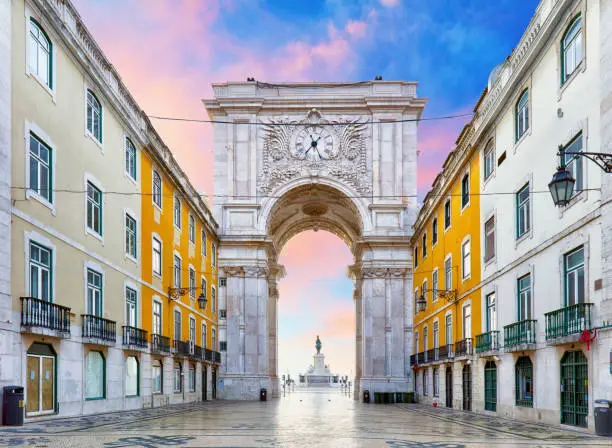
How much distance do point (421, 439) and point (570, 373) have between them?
4.89 metres

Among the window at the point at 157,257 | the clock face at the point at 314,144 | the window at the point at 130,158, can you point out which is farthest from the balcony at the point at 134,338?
the clock face at the point at 314,144

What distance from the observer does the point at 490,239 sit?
25.7 metres

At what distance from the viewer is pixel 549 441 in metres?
14.4

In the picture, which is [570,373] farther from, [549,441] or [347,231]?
[347,231]

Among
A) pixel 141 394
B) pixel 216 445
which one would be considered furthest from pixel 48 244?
pixel 141 394

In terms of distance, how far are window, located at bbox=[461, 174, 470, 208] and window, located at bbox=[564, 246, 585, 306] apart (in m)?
10.8

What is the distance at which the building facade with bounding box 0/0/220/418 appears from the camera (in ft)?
57.3

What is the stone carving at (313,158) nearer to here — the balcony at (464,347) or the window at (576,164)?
the balcony at (464,347)

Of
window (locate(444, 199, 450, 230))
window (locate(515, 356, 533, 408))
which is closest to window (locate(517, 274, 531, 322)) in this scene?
window (locate(515, 356, 533, 408))

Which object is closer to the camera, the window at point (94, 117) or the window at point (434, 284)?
the window at point (94, 117)

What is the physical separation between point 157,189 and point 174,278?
16.2 feet

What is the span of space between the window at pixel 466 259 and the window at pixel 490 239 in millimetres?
2473

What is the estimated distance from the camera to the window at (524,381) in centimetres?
2098

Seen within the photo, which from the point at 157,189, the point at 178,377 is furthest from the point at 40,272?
the point at 178,377
